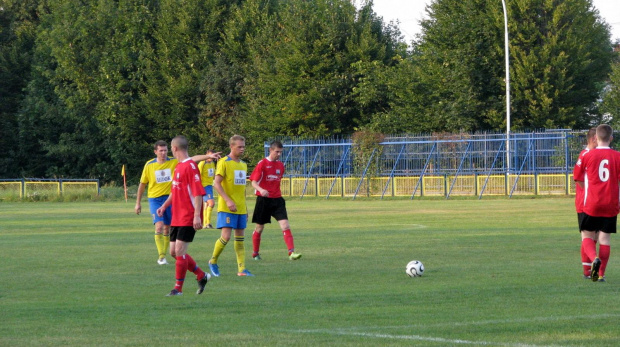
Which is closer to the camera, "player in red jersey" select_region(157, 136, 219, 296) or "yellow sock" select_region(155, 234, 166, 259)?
"player in red jersey" select_region(157, 136, 219, 296)

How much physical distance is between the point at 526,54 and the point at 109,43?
3199 centimetres

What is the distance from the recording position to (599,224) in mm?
11352

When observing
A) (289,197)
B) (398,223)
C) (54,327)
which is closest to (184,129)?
(289,197)

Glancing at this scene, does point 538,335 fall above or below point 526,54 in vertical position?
below

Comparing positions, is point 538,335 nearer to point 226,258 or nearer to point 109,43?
point 226,258

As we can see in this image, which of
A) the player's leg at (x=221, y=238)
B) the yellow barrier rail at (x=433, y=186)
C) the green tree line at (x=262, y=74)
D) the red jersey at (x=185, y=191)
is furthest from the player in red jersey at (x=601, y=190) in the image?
the green tree line at (x=262, y=74)

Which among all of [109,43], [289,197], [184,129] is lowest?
[289,197]

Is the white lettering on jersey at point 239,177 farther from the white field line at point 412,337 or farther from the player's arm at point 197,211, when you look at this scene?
the white field line at point 412,337

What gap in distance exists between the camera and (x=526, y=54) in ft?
169

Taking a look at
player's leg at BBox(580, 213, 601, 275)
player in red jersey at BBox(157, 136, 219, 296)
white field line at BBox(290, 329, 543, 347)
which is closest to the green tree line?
player's leg at BBox(580, 213, 601, 275)

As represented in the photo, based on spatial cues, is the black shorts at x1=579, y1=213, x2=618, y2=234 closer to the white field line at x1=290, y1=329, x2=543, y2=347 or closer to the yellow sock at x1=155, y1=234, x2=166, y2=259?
the white field line at x1=290, y1=329, x2=543, y2=347

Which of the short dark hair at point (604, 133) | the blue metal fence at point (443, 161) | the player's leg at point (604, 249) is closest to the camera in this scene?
the short dark hair at point (604, 133)

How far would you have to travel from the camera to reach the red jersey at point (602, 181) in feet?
36.7

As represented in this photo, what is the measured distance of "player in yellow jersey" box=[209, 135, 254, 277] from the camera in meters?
12.5
